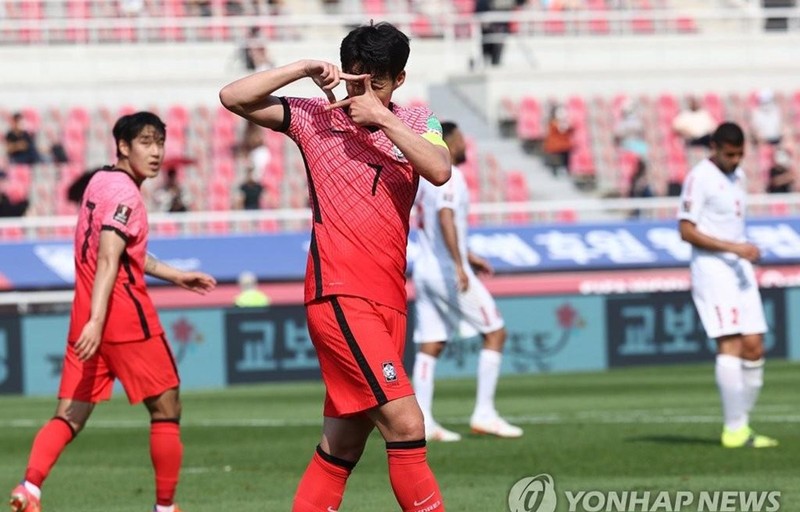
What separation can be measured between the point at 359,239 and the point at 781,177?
2234 centimetres

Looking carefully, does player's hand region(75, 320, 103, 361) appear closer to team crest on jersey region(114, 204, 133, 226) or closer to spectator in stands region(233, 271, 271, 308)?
team crest on jersey region(114, 204, 133, 226)

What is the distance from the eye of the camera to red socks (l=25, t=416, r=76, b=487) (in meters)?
8.92

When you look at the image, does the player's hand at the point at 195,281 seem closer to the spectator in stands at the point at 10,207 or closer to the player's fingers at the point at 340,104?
the player's fingers at the point at 340,104

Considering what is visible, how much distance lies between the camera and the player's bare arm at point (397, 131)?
6.67 m

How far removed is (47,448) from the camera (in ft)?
29.6

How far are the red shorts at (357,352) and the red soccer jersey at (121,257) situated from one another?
229 cm

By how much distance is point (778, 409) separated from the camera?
51.0ft

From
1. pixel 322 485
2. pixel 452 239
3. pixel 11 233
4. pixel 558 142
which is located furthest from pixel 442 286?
pixel 558 142

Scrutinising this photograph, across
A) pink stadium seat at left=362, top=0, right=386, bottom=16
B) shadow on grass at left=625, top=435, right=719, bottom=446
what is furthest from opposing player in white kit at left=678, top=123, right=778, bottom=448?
pink stadium seat at left=362, top=0, right=386, bottom=16

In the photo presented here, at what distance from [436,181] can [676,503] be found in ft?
10.6

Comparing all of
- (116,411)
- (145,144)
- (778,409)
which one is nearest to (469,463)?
(145,144)

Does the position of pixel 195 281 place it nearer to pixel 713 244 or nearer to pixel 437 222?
pixel 713 244

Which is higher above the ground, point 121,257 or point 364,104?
point 364,104

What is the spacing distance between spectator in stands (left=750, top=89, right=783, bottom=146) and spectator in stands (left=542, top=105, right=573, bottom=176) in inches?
139
